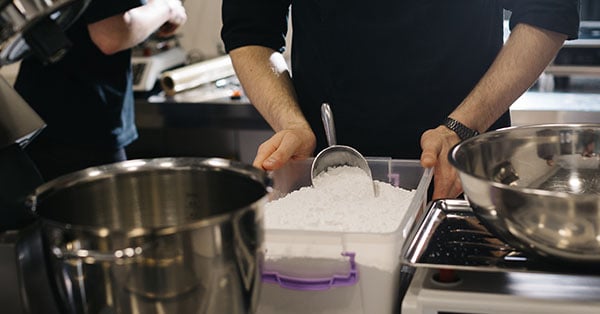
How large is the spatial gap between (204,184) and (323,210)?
0.65 ft

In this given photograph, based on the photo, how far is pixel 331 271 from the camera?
88 cm

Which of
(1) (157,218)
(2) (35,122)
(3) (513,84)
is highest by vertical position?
(1) (157,218)

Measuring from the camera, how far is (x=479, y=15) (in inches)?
59.0

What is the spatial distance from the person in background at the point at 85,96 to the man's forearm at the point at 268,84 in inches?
19.0

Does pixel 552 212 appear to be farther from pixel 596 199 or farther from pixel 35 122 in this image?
pixel 35 122

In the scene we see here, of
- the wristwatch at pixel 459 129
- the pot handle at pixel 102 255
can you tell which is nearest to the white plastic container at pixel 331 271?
the pot handle at pixel 102 255

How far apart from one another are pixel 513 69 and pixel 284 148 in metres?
0.45

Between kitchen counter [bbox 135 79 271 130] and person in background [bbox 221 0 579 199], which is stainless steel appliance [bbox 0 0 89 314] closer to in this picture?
person in background [bbox 221 0 579 199]

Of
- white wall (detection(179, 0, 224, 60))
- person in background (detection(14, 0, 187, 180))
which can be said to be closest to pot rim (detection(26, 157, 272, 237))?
person in background (detection(14, 0, 187, 180))

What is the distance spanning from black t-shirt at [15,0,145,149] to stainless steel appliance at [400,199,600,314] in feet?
4.39

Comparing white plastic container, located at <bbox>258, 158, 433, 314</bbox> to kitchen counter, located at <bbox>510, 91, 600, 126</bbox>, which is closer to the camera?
white plastic container, located at <bbox>258, 158, 433, 314</bbox>

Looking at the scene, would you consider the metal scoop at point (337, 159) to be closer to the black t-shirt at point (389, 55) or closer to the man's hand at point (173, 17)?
the black t-shirt at point (389, 55)

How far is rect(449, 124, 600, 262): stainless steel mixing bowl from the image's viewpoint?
0.80m

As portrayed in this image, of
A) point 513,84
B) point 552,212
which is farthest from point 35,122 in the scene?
point 552,212
